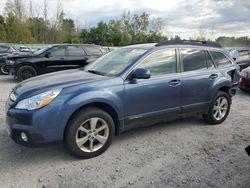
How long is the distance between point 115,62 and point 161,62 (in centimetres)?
77

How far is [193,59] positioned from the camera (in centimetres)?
498

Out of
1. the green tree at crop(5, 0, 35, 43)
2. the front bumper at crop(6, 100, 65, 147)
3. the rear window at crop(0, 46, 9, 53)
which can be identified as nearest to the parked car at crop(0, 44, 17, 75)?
the rear window at crop(0, 46, 9, 53)

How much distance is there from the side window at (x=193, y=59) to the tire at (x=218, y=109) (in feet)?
2.34

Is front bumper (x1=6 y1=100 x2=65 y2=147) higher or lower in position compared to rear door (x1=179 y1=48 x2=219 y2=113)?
lower

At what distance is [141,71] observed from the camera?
13.2ft

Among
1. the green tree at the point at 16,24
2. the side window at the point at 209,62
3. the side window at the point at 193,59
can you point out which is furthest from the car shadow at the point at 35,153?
the green tree at the point at 16,24

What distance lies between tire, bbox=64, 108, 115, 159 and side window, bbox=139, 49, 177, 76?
3.47 feet

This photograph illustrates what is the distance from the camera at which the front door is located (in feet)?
13.5

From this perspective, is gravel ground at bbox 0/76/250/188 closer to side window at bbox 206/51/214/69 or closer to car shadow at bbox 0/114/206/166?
car shadow at bbox 0/114/206/166

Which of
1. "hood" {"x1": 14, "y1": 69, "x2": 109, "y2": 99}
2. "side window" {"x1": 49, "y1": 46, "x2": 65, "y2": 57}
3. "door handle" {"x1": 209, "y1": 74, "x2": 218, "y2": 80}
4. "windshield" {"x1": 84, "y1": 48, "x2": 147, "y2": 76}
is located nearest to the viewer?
"hood" {"x1": 14, "y1": 69, "x2": 109, "y2": 99}

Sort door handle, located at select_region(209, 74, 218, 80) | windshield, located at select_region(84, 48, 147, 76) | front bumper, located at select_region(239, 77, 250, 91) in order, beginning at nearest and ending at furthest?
1. windshield, located at select_region(84, 48, 147, 76)
2. door handle, located at select_region(209, 74, 218, 80)
3. front bumper, located at select_region(239, 77, 250, 91)

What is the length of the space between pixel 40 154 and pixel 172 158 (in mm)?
1897

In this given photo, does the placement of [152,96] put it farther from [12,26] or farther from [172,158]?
[12,26]

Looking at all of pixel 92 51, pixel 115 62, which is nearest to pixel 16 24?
pixel 92 51
